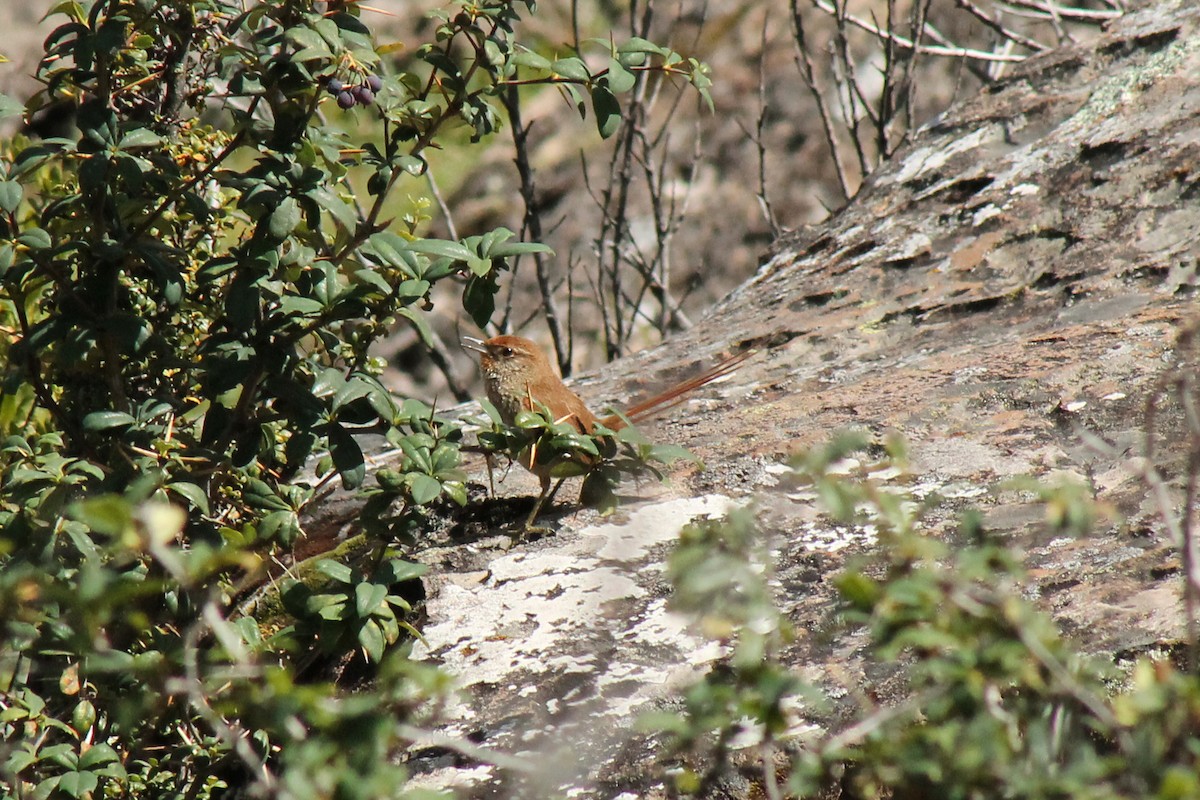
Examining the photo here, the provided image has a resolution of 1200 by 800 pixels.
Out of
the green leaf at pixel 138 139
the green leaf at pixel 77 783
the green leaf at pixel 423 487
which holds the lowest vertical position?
the green leaf at pixel 77 783

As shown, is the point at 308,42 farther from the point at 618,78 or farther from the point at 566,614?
the point at 566,614

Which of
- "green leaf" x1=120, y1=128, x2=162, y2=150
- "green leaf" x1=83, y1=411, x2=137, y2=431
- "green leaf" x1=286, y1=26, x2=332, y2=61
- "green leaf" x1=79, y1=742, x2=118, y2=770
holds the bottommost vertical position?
"green leaf" x1=79, y1=742, x2=118, y2=770

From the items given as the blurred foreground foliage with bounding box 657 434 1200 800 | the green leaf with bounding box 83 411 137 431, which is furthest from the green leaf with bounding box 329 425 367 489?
the blurred foreground foliage with bounding box 657 434 1200 800

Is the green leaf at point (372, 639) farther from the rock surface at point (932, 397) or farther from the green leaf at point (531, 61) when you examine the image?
the green leaf at point (531, 61)

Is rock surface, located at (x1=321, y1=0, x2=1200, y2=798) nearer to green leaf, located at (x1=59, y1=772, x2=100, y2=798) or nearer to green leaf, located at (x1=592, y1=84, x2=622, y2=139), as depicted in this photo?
green leaf, located at (x1=59, y1=772, x2=100, y2=798)

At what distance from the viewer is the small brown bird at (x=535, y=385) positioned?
3.15m

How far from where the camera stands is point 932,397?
268 cm

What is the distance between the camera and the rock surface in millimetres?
1826

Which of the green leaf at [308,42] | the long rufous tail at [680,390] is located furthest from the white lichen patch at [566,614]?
the green leaf at [308,42]

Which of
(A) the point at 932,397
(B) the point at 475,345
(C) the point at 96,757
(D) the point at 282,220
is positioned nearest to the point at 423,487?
(D) the point at 282,220

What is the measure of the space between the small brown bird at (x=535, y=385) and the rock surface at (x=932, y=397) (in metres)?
0.09

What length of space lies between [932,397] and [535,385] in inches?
45.3

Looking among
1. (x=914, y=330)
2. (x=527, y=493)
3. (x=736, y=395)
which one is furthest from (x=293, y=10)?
(x=914, y=330)

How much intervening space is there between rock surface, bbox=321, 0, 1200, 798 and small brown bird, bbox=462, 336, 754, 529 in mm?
86
